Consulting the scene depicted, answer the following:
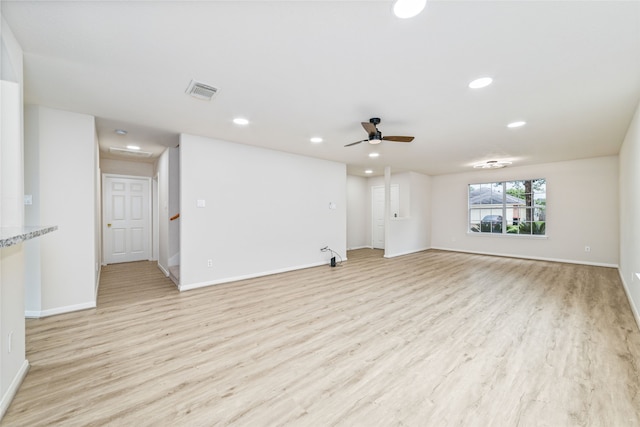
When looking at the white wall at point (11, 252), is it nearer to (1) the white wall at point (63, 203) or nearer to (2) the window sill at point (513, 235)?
(1) the white wall at point (63, 203)

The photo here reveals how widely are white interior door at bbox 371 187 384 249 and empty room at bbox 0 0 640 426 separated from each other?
2.96 m

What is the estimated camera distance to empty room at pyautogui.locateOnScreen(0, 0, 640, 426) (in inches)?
65.1

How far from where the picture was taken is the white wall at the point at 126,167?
5977mm

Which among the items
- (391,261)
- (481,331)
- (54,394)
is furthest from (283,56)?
(391,261)

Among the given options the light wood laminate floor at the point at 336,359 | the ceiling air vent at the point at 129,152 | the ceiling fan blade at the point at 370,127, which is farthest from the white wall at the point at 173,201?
the ceiling fan blade at the point at 370,127

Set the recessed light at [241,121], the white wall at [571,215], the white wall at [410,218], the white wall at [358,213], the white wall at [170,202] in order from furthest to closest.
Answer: the white wall at [358,213], the white wall at [410,218], the white wall at [571,215], the white wall at [170,202], the recessed light at [241,121]

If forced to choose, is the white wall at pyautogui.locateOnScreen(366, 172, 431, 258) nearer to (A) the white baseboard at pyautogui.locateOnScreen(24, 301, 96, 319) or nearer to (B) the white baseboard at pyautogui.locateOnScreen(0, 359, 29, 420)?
(A) the white baseboard at pyautogui.locateOnScreen(24, 301, 96, 319)

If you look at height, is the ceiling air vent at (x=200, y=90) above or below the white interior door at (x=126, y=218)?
above

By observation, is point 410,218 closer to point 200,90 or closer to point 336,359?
point 336,359

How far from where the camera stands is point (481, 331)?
2721 mm

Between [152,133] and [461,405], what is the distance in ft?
15.9

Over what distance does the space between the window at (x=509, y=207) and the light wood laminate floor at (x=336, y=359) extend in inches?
121

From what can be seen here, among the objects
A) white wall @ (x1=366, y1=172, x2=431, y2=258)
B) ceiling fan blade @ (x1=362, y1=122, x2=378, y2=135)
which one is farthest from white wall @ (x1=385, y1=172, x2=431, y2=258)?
ceiling fan blade @ (x1=362, y1=122, x2=378, y2=135)

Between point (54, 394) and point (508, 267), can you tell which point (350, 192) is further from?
point (54, 394)
